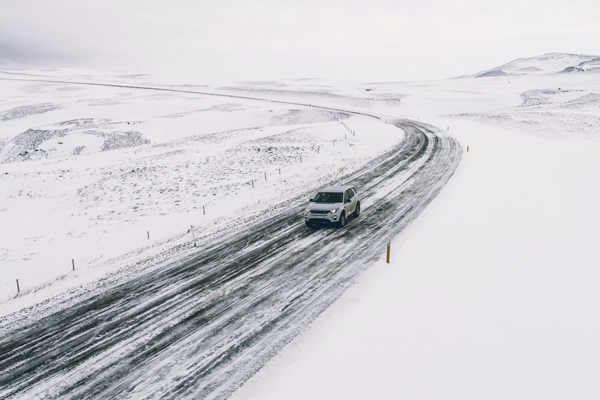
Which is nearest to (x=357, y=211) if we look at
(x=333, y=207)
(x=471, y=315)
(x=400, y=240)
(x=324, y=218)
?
(x=333, y=207)

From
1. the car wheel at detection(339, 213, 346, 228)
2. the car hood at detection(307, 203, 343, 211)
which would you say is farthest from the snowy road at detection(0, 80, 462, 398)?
the car hood at detection(307, 203, 343, 211)

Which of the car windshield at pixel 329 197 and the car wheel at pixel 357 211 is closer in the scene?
the car windshield at pixel 329 197

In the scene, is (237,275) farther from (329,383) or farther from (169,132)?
(169,132)

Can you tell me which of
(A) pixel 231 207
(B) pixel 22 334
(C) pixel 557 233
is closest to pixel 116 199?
(A) pixel 231 207

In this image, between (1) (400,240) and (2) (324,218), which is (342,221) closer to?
(2) (324,218)

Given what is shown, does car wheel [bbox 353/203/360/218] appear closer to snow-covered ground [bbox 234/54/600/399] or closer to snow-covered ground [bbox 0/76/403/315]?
snow-covered ground [bbox 234/54/600/399]

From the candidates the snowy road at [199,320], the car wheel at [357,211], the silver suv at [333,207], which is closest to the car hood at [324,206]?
the silver suv at [333,207]

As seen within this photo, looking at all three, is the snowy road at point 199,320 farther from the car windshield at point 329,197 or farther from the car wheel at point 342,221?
the car windshield at point 329,197

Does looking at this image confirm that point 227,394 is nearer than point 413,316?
Yes
